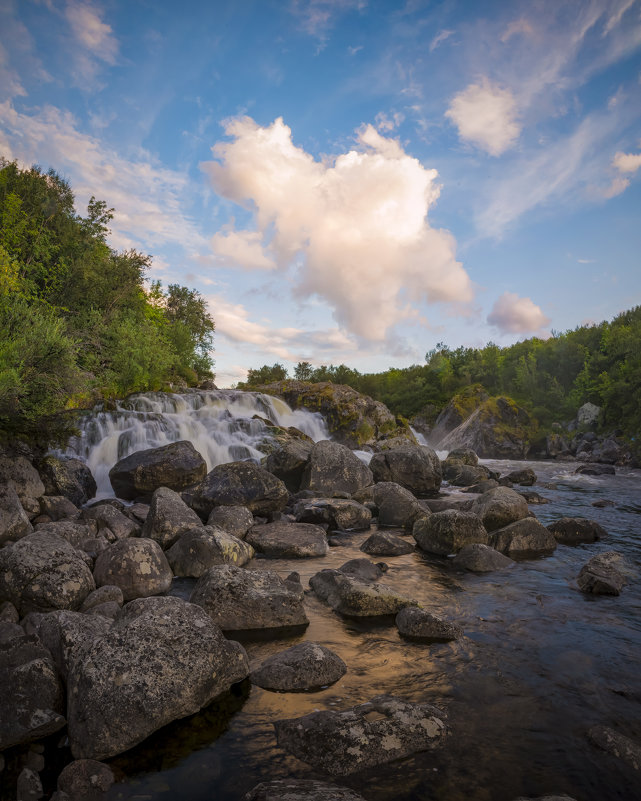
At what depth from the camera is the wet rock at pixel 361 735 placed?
4.34 m

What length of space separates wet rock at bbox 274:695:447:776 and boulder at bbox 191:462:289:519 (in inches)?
389

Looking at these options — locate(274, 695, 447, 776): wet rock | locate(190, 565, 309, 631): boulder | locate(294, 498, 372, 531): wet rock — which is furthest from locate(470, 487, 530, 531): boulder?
locate(274, 695, 447, 776): wet rock

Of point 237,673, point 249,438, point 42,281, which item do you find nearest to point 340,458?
point 249,438

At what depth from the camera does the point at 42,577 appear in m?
7.36

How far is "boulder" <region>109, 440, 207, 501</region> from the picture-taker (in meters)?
16.1

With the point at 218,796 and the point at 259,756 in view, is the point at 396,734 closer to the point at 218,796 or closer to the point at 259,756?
the point at 259,756

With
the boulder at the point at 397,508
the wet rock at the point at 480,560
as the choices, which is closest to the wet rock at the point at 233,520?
the boulder at the point at 397,508

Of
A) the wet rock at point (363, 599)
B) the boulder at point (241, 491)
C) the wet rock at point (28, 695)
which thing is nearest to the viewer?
the wet rock at point (28, 695)

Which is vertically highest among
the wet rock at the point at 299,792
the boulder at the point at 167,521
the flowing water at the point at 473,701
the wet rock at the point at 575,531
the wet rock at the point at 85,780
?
the boulder at the point at 167,521

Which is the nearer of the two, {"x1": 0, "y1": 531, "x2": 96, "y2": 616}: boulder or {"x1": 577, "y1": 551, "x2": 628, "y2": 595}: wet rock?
{"x1": 0, "y1": 531, "x2": 96, "y2": 616}: boulder

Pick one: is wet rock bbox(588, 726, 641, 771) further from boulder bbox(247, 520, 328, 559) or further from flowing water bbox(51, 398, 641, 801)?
boulder bbox(247, 520, 328, 559)

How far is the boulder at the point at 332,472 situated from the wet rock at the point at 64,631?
506 inches

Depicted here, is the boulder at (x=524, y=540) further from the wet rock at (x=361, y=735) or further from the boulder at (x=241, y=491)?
the wet rock at (x=361, y=735)

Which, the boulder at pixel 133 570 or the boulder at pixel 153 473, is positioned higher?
the boulder at pixel 153 473
